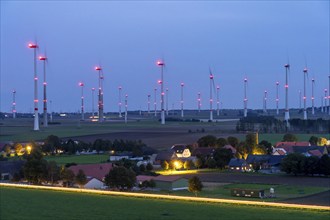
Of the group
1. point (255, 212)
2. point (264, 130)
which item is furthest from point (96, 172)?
point (264, 130)

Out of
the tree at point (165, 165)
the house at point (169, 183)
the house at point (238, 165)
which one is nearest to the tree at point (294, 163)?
the house at point (238, 165)

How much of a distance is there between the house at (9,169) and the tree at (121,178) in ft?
24.7

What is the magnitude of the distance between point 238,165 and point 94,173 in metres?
12.2

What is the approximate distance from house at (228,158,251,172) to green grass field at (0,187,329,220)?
17524mm

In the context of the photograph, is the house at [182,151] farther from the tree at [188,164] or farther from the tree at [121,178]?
the tree at [121,178]

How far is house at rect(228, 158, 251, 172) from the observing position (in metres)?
38.0

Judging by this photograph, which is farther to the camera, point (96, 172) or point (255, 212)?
point (96, 172)

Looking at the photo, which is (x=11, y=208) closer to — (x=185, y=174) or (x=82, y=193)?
(x=82, y=193)

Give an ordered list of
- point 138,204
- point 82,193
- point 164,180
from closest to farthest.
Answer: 1. point 138,204
2. point 82,193
3. point 164,180

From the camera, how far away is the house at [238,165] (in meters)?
38.0

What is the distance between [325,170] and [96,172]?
13487mm

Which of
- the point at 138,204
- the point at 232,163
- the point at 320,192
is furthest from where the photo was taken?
the point at 232,163

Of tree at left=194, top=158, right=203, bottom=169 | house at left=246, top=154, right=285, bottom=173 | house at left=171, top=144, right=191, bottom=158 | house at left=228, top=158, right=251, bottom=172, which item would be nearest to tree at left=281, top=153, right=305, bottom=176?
house at left=246, top=154, right=285, bottom=173

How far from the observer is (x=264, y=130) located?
74438 millimetres
